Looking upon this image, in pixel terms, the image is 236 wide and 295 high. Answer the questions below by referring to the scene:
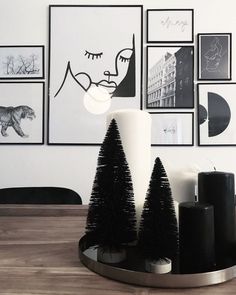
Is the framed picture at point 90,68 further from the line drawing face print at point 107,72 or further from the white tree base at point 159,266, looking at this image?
the white tree base at point 159,266

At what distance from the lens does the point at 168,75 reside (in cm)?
208

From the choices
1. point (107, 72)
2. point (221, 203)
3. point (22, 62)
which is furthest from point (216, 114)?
point (221, 203)

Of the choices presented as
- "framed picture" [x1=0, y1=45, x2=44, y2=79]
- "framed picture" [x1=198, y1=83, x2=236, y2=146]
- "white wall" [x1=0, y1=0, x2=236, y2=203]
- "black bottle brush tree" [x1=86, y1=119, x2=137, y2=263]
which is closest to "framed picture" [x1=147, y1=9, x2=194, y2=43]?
"white wall" [x1=0, y1=0, x2=236, y2=203]

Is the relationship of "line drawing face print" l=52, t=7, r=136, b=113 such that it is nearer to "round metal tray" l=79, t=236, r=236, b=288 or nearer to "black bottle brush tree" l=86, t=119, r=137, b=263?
"black bottle brush tree" l=86, t=119, r=137, b=263

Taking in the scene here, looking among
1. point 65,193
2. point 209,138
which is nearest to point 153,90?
point 209,138

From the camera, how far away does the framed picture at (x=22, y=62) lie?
208 cm

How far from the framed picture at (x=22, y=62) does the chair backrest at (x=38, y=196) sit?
0.91 metres

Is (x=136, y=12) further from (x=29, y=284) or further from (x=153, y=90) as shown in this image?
(x=29, y=284)

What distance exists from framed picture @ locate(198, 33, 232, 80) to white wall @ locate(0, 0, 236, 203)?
0.04m

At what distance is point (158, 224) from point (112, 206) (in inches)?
3.2

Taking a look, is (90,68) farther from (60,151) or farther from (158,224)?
(158,224)

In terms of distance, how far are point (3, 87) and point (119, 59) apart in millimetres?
841

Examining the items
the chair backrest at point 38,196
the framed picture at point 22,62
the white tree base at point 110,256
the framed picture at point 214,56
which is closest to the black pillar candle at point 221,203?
the white tree base at point 110,256

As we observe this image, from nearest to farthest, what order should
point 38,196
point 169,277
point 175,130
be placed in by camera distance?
point 169,277 → point 38,196 → point 175,130
